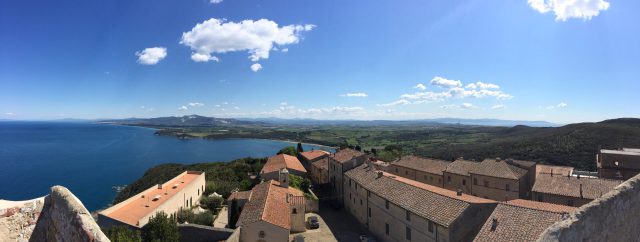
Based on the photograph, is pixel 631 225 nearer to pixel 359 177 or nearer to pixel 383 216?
pixel 383 216

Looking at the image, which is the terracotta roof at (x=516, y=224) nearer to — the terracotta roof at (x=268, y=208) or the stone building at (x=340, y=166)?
the terracotta roof at (x=268, y=208)

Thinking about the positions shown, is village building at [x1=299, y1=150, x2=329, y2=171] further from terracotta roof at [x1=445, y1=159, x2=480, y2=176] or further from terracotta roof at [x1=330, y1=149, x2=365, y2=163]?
terracotta roof at [x1=445, y1=159, x2=480, y2=176]

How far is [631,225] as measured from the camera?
23.5 feet

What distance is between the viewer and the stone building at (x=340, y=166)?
41.3 metres

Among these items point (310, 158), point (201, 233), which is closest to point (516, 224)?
point (201, 233)

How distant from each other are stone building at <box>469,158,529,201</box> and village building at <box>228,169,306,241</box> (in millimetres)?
22187

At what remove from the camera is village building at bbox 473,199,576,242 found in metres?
19.4

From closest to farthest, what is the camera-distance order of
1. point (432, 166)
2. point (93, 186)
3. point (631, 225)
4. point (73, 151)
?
point (631, 225)
point (432, 166)
point (93, 186)
point (73, 151)

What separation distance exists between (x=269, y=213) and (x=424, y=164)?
30044mm

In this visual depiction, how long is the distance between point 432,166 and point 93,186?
238 ft

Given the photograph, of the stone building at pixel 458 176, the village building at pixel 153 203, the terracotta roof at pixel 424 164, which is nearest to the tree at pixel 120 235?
the village building at pixel 153 203

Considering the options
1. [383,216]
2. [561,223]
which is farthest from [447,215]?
[561,223]

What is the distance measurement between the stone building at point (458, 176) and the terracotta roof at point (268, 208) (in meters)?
21.6

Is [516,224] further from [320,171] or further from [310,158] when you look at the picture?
[310,158]
